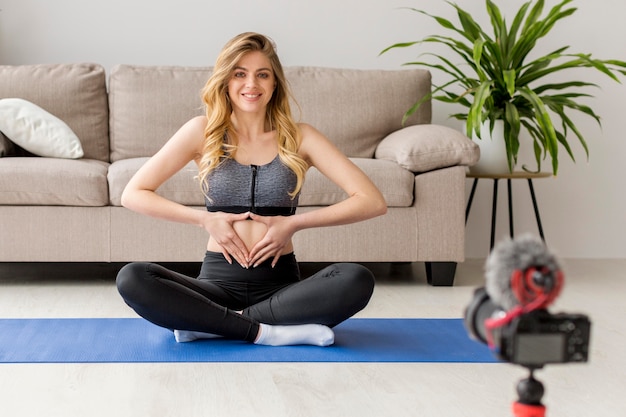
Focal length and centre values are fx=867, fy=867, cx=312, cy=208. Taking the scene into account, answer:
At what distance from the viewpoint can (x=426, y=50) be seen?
4.33 m

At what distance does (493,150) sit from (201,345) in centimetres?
192

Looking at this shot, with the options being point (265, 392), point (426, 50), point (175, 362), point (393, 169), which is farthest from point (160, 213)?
point (426, 50)

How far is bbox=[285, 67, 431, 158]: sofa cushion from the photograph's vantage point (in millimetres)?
3793

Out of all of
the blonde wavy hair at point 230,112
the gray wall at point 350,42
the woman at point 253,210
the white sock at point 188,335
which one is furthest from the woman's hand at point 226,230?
the gray wall at point 350,42

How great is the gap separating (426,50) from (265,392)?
2.83 metres

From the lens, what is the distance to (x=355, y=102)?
12.5 ft

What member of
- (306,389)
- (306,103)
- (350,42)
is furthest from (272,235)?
(350,42)

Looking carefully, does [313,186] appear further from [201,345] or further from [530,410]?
[530,410]

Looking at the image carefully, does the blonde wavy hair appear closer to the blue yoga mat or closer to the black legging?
the black legging

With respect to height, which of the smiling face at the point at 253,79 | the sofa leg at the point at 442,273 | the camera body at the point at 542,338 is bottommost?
the sofa leg at the point at 442,273

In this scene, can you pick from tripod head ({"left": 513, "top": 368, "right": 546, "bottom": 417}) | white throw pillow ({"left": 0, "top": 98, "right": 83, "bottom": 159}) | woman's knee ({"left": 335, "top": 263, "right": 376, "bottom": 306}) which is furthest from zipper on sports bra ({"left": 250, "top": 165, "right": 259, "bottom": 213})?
tripod head ({"left": 513, "top": 368, "right": 546, "bottom": 417})

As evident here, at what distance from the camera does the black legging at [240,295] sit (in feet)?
7.08

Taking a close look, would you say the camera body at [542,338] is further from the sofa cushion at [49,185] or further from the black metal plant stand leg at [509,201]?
the black metal plant stand leg at [509,201]

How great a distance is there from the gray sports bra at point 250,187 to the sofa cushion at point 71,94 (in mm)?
1594
